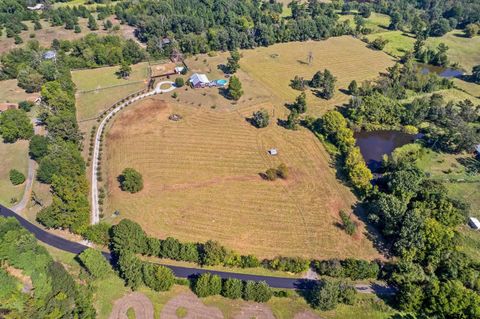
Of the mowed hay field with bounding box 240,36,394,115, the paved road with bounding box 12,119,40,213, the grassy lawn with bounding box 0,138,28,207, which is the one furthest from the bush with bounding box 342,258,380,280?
the grassy lawn with bounding box 0,138,28,207

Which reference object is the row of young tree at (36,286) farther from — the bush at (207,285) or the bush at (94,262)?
the bush at (207,285)

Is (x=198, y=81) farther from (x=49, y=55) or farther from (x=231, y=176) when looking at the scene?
(x=49, y=55)

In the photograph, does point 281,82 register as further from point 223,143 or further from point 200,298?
point 200,298

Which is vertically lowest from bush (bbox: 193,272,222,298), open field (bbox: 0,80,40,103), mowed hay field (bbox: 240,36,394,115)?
open field (bbox: 0,80,40,103)

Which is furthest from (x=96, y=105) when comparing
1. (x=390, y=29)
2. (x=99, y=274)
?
(x=390, y=29)

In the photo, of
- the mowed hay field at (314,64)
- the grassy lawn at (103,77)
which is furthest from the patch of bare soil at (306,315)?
the grassy lawn at (103,77)

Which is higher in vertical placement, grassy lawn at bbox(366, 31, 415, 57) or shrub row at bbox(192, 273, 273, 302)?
grassy lawn at bbox(366, 31, 415, 57)

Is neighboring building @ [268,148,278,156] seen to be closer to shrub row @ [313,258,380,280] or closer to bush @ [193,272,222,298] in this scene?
shrub row @ [313,258,380,280]
